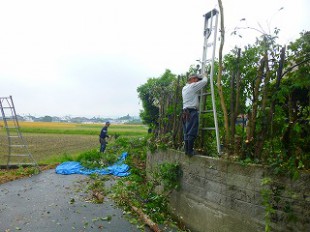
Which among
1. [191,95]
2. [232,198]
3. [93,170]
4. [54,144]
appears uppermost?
[191,95]

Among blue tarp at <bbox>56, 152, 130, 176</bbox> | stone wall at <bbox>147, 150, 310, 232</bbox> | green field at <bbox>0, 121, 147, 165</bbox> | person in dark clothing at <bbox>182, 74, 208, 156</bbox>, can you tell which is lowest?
green field at <bbox>0, 121, 147, 165</bbox>

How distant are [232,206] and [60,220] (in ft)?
11.1


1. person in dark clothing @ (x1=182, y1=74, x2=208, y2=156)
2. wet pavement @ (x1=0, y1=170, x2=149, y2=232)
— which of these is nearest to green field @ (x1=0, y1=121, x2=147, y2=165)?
wet pavement @ (x1=0, y1=170, x2=149, y2=232)

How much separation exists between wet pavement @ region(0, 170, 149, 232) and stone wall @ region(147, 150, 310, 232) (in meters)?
1.20

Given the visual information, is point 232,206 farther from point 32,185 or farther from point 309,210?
point 32,185

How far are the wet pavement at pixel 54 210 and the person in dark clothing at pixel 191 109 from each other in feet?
6.31

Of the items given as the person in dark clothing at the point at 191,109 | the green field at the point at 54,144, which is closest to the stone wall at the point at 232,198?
the person in dark clothing at the point at 191,109

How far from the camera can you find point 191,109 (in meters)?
6.26

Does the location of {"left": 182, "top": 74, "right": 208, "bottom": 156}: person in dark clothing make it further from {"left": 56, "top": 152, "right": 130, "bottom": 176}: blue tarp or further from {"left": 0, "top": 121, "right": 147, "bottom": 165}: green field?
{"left": 0, "top": 121, "right": 147, "bottom": 165}: green field

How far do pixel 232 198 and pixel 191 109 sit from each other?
6.48 ft

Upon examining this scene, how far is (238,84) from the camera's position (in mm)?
5219

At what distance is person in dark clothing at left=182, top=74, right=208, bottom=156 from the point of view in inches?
242

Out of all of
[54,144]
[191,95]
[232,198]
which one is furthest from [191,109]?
[54,144]

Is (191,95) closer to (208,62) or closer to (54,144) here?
(208,62)
